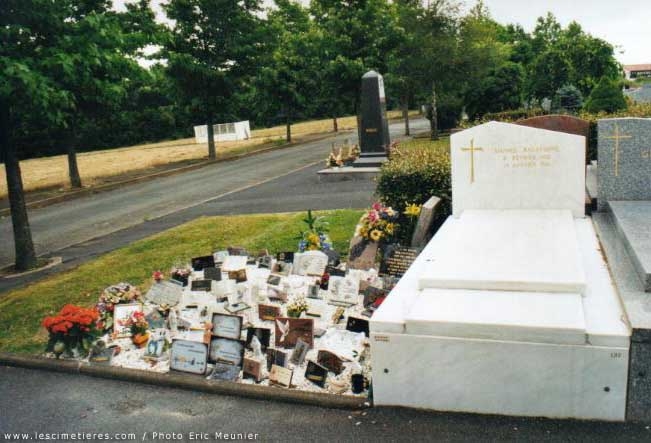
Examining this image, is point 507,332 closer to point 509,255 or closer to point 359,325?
point 509,255

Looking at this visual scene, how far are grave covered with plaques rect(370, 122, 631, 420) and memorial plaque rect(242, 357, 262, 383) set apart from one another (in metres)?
1.15

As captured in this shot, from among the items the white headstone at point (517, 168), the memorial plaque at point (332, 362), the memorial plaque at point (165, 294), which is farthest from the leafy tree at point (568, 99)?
the memorial plaque at point (332, 362)

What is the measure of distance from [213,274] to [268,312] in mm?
1417

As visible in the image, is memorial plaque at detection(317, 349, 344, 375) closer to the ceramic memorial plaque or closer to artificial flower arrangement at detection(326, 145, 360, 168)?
Answer: the ceramic memorial plaque

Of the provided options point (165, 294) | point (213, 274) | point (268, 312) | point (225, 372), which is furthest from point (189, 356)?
point (213, 274)

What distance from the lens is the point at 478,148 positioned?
784cm

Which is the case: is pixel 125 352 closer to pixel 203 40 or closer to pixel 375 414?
pixel 375 414

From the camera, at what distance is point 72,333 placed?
5.91 metres

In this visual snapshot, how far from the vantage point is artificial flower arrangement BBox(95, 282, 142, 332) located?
662cm

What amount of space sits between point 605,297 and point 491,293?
0.95 m

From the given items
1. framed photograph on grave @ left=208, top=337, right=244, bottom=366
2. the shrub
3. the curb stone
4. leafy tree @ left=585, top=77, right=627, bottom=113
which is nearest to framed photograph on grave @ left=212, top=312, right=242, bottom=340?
framed photograph on grave @ left=208, top=337, right=244, bottom=366

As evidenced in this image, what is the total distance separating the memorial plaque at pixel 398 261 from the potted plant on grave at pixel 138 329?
3036mm

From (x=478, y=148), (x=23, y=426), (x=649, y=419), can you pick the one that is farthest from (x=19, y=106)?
(x=649, y=419)

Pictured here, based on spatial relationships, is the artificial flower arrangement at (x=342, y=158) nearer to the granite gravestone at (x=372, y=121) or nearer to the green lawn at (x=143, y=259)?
the granite gravestone at (x=372, y=121)
